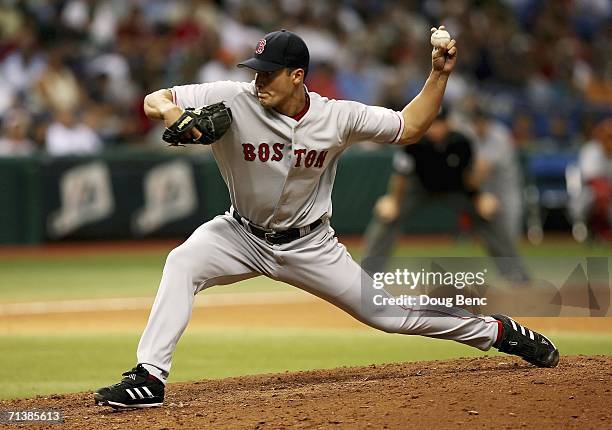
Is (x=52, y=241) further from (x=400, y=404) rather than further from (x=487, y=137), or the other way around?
(x=400, y=404)

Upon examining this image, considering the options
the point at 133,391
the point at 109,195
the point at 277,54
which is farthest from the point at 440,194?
the point at 109,195

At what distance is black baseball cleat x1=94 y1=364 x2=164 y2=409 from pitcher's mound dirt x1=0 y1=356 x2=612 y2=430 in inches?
2.3

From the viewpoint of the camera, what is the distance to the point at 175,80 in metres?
17.6

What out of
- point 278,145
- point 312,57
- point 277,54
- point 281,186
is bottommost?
point 281,186

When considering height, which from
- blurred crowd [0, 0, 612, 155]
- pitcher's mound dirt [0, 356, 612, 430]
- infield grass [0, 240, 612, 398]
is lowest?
pitcher's mound dirt [0, 356, 612, 430]

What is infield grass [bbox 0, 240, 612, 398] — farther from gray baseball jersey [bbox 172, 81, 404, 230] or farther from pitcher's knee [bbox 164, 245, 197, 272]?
gray baseball jersey [bbox 172, 81, 404, 230]

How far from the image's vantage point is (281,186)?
611 centimetres

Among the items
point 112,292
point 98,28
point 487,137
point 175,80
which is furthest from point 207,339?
point 98,28

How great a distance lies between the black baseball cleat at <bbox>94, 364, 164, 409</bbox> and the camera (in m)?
5.64

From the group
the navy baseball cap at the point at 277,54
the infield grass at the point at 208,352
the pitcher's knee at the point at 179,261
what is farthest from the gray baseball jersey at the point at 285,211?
the infield grass at the point at 208,352

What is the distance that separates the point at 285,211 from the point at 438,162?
5.55 metres

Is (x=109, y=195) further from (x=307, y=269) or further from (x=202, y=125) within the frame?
(x=202, y=125)

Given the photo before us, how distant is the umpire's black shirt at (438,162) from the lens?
37.7 ft

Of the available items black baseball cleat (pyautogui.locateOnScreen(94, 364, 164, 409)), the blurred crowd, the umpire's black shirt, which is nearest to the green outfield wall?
the blurred crowd
